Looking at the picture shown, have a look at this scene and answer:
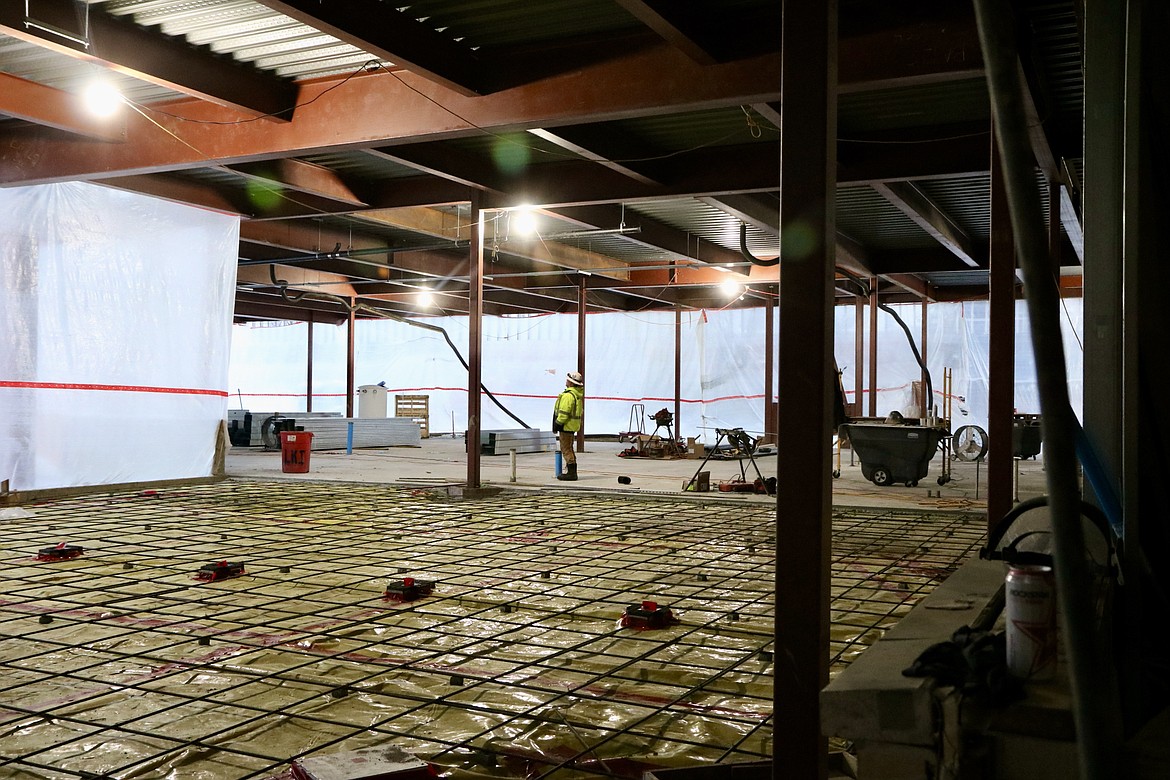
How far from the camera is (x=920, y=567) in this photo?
22.6 ft

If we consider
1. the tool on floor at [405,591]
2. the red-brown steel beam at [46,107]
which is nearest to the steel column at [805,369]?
the tool on floor at [405,591]

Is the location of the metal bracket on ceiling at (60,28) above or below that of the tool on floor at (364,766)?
above

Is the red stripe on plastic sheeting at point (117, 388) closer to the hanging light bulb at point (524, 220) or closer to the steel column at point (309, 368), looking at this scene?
the hanging light bulb at point (524, 220)

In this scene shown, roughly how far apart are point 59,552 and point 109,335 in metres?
4.99

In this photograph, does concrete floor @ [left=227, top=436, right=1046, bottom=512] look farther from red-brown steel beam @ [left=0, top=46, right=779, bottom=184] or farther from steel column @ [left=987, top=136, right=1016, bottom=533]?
red-brown steel beam @ [left=0, top=46, right=779, bottom=184]

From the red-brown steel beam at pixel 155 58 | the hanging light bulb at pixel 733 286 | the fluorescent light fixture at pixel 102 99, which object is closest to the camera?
the red-brown steel beam at pixel 155 58

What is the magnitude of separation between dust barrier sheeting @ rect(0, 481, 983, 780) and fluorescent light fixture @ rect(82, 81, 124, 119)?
12.7 feet

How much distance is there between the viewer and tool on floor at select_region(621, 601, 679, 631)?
201 inches

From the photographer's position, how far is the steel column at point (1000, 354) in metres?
7.38

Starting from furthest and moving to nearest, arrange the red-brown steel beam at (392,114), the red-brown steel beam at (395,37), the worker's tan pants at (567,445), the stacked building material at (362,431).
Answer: the stacked building material at (362,431) < the worker's tan pants at (567,445) < the red-brown steel beam at (392,114) < the red-brown steel beam at (395,37)

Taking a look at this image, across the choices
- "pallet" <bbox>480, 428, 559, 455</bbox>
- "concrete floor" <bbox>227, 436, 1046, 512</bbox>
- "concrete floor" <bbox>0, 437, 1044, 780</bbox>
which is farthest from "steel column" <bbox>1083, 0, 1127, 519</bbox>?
"pallet" <bbox>480, 428, 559, 455</bbox>

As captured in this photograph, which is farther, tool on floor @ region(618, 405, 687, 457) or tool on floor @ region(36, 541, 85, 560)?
tool on floor @ region(618, 405, 687, 457)

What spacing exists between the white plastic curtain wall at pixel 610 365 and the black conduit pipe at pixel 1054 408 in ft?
75.3

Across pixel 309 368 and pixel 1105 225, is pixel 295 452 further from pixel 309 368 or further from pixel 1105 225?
pixel 309 368
